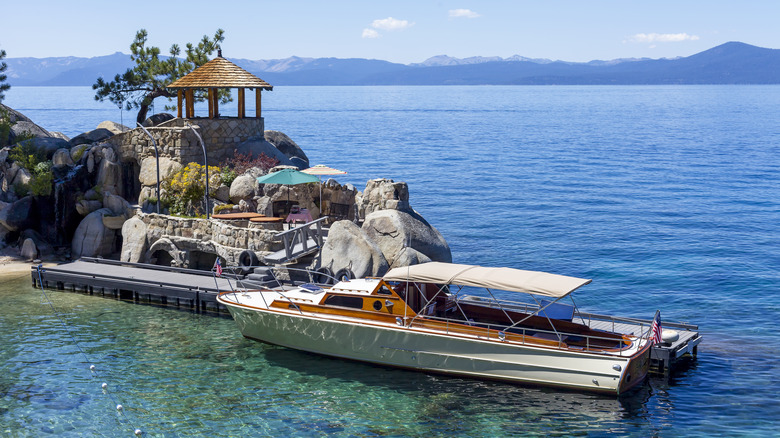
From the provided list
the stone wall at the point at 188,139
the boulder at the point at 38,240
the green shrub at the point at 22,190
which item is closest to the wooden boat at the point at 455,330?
the stone wall at the point at 188,139

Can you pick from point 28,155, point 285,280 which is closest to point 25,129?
point 28,155

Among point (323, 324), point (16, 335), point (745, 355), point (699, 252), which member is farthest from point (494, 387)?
point (699, 252)

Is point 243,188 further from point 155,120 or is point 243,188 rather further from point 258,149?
point 155,120

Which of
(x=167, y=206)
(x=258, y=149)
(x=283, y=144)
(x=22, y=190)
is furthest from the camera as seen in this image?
Answer: (x=283, y=144)

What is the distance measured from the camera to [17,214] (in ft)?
122

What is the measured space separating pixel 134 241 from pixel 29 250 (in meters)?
6.43

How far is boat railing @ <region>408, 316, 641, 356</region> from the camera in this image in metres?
21.1

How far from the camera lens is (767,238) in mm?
43906

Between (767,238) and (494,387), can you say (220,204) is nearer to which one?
(494,387)

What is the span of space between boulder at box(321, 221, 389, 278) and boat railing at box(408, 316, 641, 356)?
6.02m

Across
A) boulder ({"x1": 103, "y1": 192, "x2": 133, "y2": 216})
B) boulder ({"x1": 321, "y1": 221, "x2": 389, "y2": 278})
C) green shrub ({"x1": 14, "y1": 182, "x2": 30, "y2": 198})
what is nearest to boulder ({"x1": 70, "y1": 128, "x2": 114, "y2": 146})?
green shrub ({"x1": 14, "y1": 182, "x2": 30, "y2": 198})

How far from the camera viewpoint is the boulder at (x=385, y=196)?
31188mm

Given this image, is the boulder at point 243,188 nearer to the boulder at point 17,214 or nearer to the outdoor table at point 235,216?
the outdoor table at point 235,216

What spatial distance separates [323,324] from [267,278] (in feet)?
18.9
